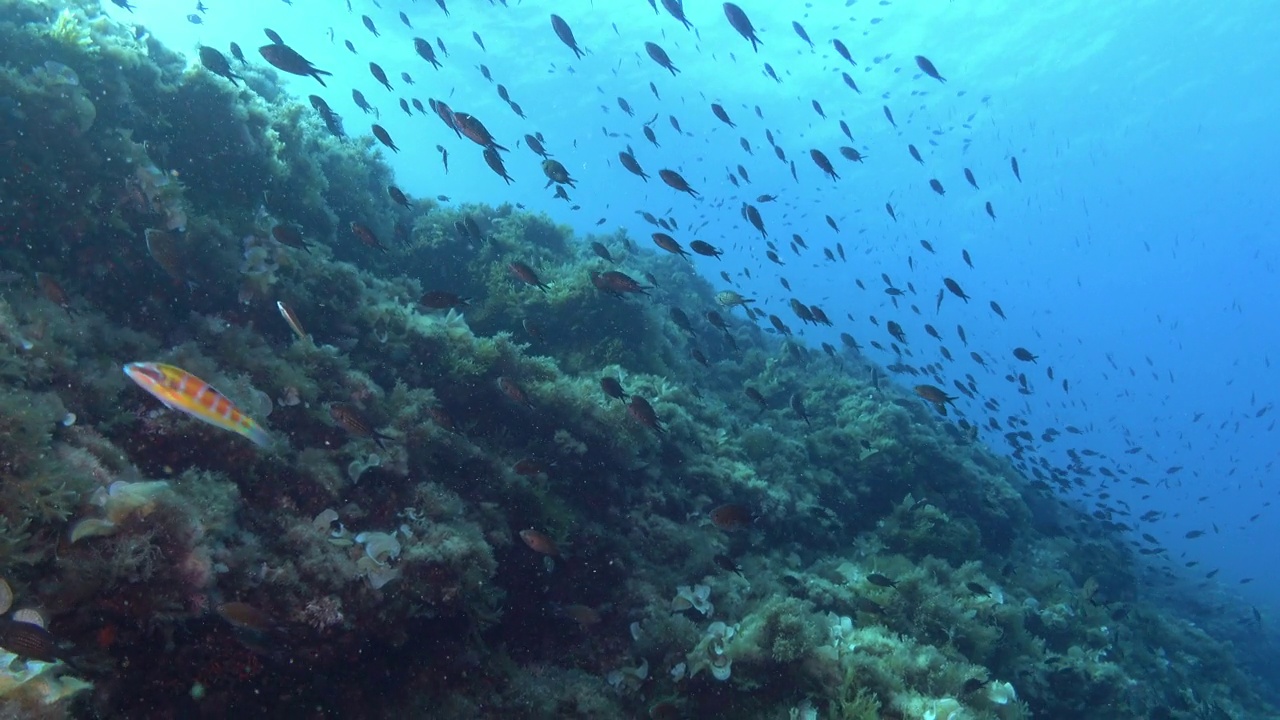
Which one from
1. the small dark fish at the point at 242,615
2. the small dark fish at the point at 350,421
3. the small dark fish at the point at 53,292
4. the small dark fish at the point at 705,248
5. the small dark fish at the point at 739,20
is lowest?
the small dark fish at the point at 53,292

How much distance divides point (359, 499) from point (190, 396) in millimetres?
2618

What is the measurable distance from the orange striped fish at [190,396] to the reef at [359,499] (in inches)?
46.9

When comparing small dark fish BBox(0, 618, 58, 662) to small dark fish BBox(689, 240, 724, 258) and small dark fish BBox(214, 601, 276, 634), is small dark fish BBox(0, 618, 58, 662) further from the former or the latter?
small dark fish BBox(689, 240, 724, 258)

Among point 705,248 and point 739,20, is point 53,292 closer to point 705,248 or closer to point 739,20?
point 705,248

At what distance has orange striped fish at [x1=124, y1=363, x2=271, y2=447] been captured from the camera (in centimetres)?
243

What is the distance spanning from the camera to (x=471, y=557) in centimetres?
470

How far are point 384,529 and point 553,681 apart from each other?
2038 mm

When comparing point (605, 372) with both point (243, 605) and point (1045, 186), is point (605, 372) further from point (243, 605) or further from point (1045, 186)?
point (1045, 186)

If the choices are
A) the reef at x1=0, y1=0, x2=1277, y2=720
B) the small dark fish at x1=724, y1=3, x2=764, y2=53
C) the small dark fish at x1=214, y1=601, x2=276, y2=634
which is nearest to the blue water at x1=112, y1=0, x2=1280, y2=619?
the reef at x1=0, y1=0, x2=1277, y2=720

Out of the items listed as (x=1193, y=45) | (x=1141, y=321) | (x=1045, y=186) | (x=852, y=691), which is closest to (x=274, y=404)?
(x=852, y=691)

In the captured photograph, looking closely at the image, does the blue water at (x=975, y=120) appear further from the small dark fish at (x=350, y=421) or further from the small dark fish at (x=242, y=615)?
the small dark fish at (x=242, y=615)

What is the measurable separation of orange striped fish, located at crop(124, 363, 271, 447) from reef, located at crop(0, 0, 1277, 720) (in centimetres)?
119

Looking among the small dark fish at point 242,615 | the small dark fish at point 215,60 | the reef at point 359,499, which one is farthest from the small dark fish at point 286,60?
the small dark fish at point 242,615

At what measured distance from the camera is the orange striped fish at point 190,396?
2432 mm
